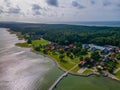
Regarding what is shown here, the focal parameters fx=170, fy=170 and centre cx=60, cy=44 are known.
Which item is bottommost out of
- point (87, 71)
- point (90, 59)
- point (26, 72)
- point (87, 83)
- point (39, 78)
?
point (26, 72)

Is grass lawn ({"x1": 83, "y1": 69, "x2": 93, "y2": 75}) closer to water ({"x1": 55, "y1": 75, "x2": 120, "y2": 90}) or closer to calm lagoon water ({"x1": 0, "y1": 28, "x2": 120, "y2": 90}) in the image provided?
water ({"x1": 55, "y1": 75, "x2": 120, "y2": 90})

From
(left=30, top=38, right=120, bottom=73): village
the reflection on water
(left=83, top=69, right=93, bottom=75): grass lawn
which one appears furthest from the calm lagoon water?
(left=30, top=38, right=120, bottom=73): village

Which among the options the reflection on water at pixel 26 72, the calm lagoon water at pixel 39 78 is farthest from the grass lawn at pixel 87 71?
the reflection on water at pixel 26 72

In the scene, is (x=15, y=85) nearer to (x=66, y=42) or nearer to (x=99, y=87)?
(x=99, y=87)

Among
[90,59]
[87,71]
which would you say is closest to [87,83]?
[87,71]

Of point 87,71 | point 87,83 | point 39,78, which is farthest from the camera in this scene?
point 87,71

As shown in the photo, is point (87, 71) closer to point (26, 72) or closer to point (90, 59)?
point (90, 59)

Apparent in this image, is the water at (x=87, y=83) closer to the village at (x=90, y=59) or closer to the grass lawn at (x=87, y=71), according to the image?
the grass lawn at (x=87, y=71)

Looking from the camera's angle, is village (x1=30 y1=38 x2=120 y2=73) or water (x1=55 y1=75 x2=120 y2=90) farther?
village (x1=30 y1=38 x2=120 y2=73)
